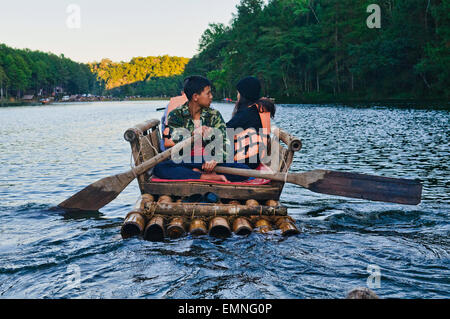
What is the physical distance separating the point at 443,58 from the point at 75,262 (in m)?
44.9

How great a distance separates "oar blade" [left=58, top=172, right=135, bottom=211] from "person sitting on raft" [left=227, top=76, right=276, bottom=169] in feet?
5.70

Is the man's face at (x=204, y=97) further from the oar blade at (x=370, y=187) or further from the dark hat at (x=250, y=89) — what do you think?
the oar blade at (x=370, y=187)

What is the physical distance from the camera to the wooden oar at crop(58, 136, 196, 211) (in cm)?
621

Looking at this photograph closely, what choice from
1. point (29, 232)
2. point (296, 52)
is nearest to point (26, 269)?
point (29, 232)

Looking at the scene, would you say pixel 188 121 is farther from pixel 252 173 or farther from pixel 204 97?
pixel 252 173

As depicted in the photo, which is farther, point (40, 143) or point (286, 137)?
point (40, 143)

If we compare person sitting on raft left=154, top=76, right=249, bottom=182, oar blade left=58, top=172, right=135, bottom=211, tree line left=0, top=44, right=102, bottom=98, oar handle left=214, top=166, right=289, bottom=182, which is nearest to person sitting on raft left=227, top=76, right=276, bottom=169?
person sitting on raft left=154, top=76, right=249, bottom=182

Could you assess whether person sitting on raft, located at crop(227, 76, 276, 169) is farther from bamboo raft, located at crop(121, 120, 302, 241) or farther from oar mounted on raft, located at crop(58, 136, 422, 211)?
oar mounted on raft, located at crop(58, 136, 422, 211)

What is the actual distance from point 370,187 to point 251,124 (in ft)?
6.59

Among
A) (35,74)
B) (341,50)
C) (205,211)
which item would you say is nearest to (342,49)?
(341,50)

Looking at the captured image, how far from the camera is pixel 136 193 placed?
9219mm

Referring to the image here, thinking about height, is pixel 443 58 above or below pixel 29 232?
above

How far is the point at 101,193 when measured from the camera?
6.65 meters
